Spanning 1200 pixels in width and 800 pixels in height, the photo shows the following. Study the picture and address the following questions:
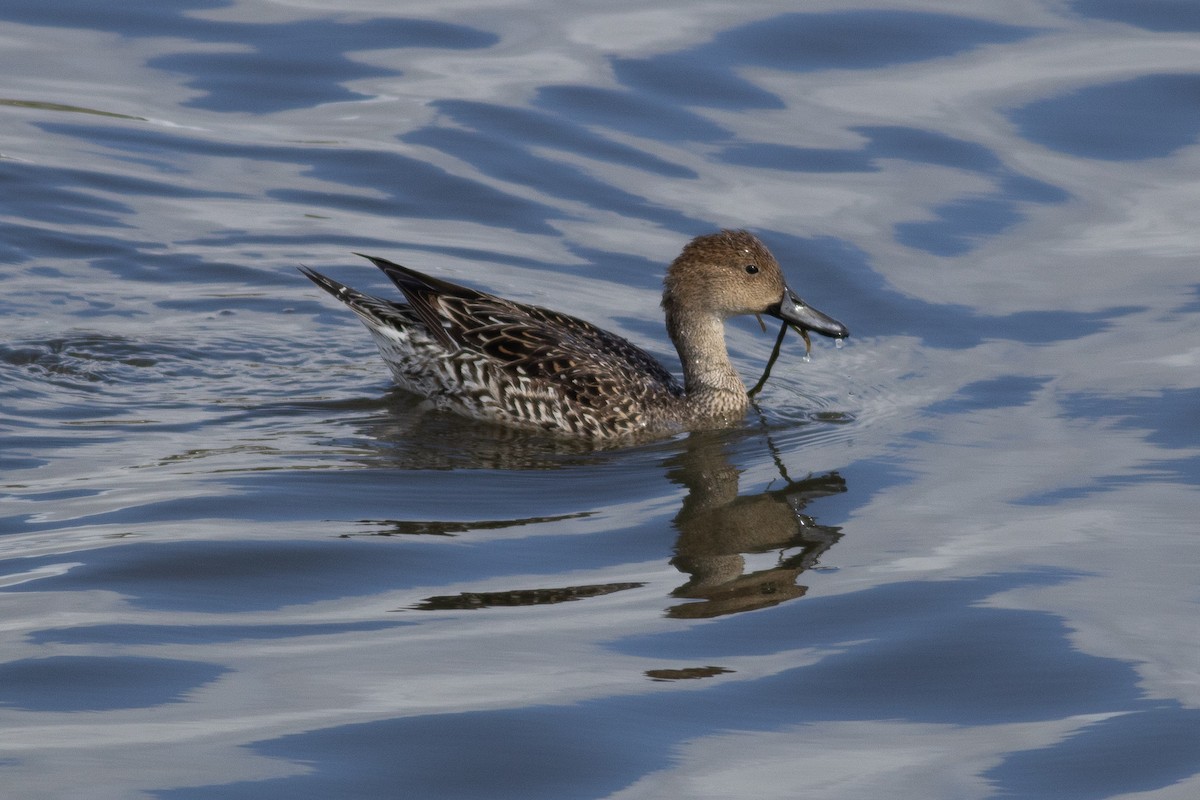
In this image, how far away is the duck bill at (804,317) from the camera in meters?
9.80

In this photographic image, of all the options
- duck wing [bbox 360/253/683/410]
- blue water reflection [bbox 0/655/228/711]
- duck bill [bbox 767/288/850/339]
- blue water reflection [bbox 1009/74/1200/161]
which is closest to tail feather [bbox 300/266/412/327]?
duck wing [bbox 360/253/683/410]

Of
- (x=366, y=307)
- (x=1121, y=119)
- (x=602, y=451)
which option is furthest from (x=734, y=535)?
(x=1121, y=119)

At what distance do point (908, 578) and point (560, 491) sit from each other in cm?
177

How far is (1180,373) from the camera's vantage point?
10.1 metres

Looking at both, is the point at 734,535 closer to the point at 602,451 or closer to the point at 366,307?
the point at 602,451

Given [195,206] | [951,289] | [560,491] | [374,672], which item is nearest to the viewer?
[374,672]

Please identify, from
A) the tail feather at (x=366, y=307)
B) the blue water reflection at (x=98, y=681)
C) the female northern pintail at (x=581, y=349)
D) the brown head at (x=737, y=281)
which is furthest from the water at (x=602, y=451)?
the brown head at (x=737, y=281)

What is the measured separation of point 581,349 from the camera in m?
9.97

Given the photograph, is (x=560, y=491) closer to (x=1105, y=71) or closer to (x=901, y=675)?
(x=901, y=675)

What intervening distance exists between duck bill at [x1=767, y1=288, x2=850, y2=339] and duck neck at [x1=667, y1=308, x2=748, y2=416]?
0.36 meters

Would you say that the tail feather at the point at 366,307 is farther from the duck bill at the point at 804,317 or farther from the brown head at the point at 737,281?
the duck bill at the point at 804,317

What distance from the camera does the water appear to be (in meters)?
6.08

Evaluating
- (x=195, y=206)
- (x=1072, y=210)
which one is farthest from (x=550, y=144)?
(x=1072, y=210)

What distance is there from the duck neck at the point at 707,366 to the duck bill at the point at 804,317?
359 millimetres
